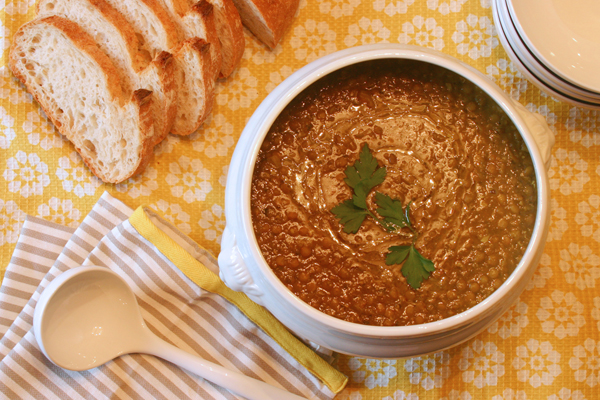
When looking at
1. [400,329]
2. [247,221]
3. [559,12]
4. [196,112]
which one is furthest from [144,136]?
[559,12]

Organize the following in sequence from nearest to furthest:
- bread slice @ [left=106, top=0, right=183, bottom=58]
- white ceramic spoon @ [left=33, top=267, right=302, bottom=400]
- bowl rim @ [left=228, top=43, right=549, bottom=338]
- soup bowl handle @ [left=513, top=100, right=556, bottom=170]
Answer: bowl rim @ [left=228, top=43, right=549, bottom=338] → soup bowl handle @ [left=513, top=100, right=556, bottom=170] → white ceramic spoon @ [left=33, top=267, right=302, bottom=400] → bread slice @ [left=106, top=0, right=183, bottom=58]

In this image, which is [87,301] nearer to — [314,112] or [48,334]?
[48,334]

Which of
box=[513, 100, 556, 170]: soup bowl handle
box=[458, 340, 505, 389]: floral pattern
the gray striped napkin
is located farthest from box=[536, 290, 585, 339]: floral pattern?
the gray striped napkin

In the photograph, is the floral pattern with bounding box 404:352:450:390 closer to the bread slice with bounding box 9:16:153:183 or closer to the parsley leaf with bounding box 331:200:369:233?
the parsley leaf with bounding box 331:200:369:233

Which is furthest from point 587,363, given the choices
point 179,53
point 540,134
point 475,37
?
point 179,53

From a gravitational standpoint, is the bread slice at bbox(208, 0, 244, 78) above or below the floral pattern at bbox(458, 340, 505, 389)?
above
